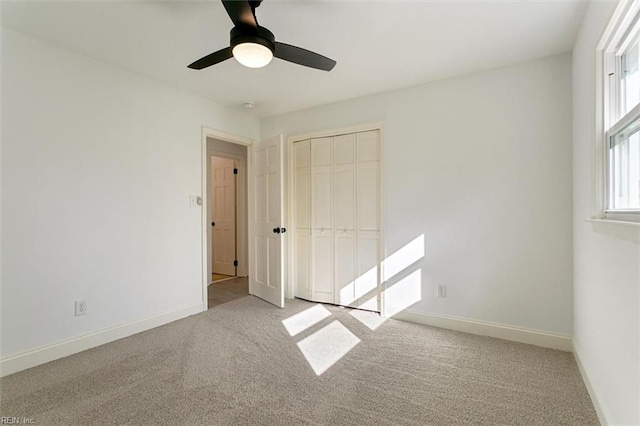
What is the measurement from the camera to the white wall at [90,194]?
2.22 metres

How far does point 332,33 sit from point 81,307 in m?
2.95

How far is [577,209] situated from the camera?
7.60 feet

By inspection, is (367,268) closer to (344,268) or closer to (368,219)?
(344,268)

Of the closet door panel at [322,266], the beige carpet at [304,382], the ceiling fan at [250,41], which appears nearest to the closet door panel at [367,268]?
the closet door panel at [322,266]

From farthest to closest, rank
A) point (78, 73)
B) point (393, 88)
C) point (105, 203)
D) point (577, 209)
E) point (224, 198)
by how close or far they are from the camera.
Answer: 1. point (224, 198)
2. point (393, 88)
3. point (105, 203)
4. point (78, 73)
5. point (577, 209)

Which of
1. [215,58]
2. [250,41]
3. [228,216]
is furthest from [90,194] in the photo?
[228,216]

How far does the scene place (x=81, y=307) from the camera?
256cm

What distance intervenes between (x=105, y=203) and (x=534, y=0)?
3.51m

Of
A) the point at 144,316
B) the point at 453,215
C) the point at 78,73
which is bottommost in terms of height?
the point at 144,316

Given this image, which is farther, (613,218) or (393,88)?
(393,88)

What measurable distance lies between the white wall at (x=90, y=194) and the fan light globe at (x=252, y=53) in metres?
1.71

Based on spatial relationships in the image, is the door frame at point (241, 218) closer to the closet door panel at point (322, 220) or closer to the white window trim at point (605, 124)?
the closet door panel at point (322, 220)

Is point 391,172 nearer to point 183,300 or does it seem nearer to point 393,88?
point 393,88

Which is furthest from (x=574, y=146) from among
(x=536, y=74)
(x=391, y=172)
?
(x=391, y=172)
